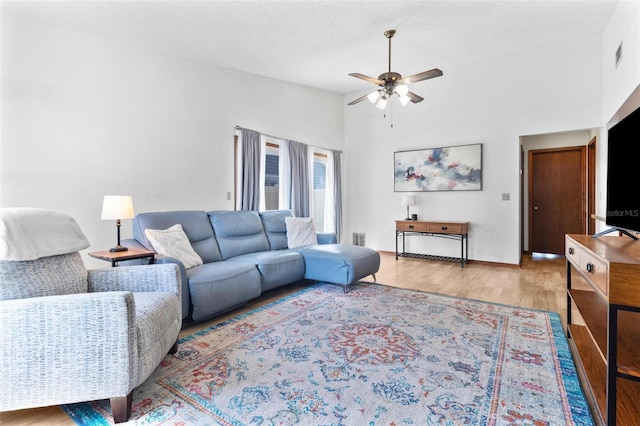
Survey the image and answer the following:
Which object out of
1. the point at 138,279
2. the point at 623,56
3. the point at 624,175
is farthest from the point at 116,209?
the point at 623,56

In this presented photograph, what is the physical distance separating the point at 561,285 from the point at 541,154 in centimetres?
310

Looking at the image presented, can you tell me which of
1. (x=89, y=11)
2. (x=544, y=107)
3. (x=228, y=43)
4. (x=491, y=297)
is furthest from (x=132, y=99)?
(x=544, y=107)

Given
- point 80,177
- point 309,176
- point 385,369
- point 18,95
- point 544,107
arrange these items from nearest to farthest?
point 385,369 → point 18,95 → point 80,177 → point 544,107 → point 309,176

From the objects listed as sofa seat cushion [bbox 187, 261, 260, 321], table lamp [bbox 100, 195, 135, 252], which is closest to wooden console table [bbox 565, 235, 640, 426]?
sofa seat cushion [bbox 187, 261, 260, 321]

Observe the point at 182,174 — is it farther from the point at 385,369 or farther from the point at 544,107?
the point at 544,107

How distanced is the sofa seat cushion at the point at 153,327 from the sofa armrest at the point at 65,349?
7 centimetres

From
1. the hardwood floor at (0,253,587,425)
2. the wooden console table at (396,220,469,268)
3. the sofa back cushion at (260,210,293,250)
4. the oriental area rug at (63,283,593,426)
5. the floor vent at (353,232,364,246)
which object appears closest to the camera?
the oriental area rug at (63,283,593,426)

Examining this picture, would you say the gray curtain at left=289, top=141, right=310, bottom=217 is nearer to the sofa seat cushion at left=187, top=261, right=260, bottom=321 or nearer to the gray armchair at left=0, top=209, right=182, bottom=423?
the sofa seat cushion at left=187, top=261, right=260, bottom=321

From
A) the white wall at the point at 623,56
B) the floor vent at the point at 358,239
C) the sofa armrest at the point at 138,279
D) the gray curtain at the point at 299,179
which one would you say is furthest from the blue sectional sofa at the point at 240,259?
the white wall at the point at 623,56

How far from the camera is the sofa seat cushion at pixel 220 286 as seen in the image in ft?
8.30

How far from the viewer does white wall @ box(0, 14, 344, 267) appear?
287cm

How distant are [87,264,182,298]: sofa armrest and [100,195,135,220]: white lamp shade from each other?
75 centimetres

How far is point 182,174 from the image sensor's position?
396 cm

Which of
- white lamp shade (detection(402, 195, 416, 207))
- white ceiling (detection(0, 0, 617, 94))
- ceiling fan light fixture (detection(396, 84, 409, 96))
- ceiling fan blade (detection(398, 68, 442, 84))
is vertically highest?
white ceiling (detection(0, 0, 617, 94))
